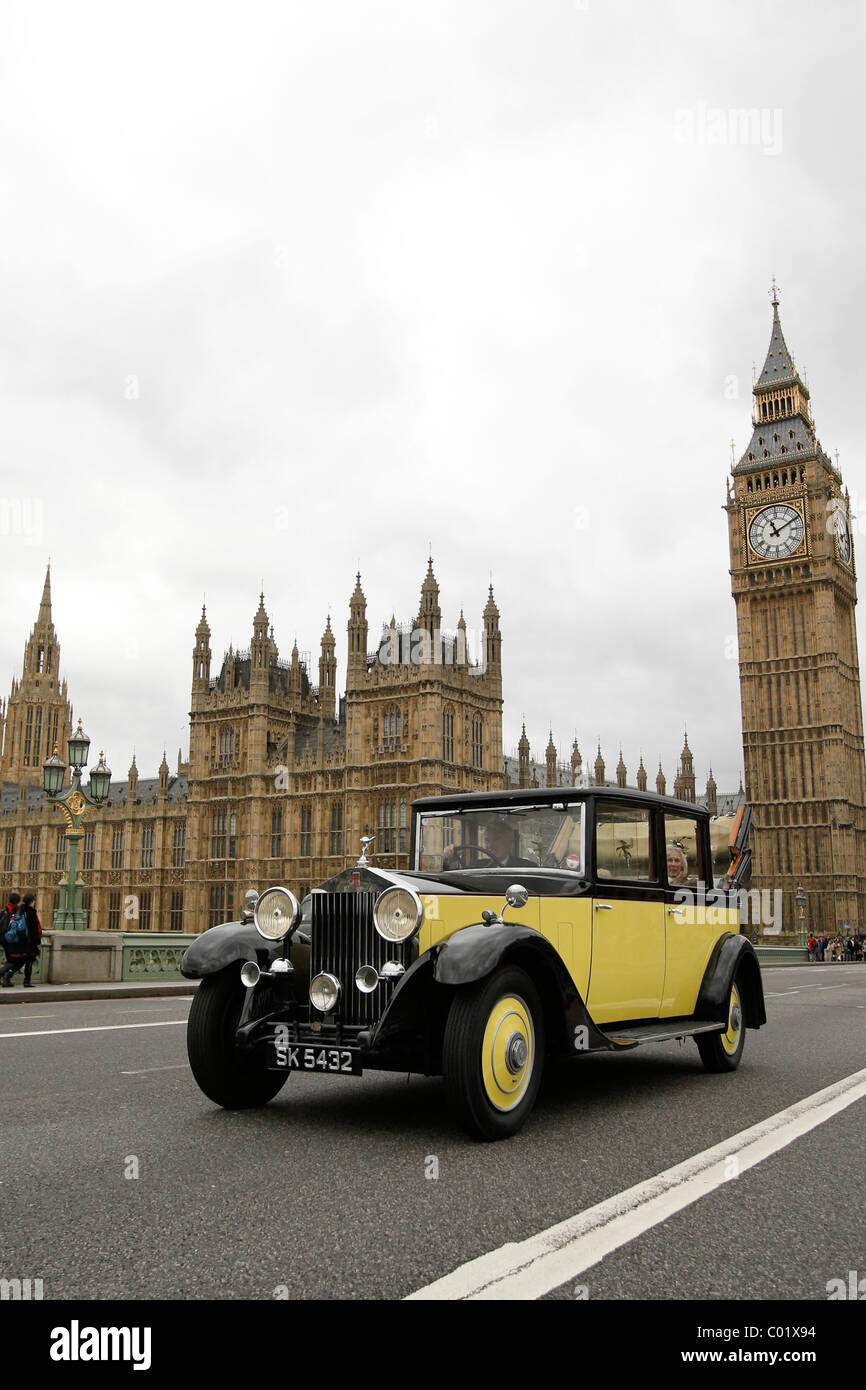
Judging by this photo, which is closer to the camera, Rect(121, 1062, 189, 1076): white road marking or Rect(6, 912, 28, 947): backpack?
Rect(121, 1062, 189, 1076): white road marking

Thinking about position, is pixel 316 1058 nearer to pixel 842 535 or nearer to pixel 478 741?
pixel 478 741

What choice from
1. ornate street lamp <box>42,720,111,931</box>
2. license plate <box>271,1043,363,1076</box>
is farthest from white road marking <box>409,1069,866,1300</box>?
ornate street lamp <box>42,720,111,931</box>

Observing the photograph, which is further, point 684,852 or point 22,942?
point 22,942

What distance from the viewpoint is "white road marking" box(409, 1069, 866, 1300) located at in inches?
118

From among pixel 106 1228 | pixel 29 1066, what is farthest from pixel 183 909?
pixel 106 1228

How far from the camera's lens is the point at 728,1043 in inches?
308

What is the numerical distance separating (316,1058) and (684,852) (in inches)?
141

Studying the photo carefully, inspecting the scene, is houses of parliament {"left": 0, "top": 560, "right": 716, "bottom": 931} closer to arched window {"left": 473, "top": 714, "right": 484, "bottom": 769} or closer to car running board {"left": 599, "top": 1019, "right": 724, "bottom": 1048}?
arched window {"left": 473, "top": 714, "right": 484, "bottom": 769}

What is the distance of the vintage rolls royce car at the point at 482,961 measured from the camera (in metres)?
5.13

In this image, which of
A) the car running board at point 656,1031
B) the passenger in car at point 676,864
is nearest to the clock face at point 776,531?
the passenger in car at point 676,864

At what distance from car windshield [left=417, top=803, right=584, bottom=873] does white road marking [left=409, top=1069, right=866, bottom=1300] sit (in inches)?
74.7

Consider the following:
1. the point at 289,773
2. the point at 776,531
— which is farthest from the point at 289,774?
the point at 776,531
